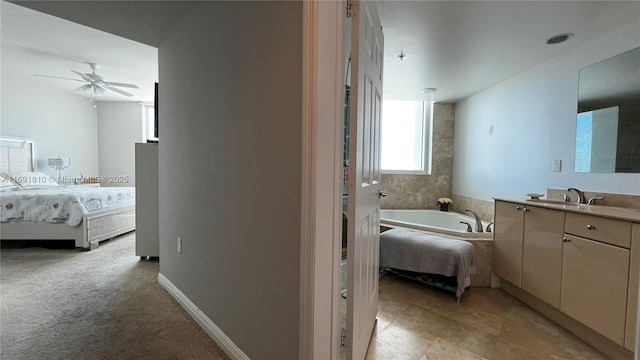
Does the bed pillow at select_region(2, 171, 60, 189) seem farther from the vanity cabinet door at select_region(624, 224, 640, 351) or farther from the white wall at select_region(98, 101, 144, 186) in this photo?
the vanity cabinet door at select_region(624, 224, 640, 351)

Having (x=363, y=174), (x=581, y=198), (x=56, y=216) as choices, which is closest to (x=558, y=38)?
(x=581, y=198)

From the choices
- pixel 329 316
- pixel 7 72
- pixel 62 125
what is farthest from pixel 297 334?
pixel 62 125

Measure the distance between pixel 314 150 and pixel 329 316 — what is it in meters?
0.67

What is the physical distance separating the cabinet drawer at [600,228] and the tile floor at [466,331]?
699 millimetres

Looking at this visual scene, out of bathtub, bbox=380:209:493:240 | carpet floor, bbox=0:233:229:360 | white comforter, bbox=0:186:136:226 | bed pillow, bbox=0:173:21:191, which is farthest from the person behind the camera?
bed pillow, bbox=0:173:21:191

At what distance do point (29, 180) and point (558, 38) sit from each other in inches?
275

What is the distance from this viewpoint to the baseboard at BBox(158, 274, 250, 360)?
1.48 metres

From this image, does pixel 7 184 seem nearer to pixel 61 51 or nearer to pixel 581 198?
pixel 61 51

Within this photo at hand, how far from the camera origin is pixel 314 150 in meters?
1.01

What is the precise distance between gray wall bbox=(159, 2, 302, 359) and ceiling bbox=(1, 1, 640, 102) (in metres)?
0.46

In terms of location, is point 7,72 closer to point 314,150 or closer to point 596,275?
point 314,150

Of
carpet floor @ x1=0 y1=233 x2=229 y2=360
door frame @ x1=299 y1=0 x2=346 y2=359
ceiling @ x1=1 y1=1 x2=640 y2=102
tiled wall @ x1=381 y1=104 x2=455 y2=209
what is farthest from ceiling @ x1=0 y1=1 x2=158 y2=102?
tiled wall @ x1=381 y1=104 x2=455 y2=209

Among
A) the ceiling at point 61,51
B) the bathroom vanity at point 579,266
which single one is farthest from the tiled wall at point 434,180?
the ceiling at point 61,51

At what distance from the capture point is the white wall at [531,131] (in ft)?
6.97
